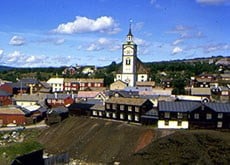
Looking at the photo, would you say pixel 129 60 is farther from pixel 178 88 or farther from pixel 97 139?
pixel 97 139

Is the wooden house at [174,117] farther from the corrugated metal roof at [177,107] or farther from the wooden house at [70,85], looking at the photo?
the wooden house at [70,85]

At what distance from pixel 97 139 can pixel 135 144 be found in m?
4.59

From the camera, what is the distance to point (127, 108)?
43.2m

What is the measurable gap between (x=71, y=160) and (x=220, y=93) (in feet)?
132

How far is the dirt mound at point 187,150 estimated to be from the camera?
100ft

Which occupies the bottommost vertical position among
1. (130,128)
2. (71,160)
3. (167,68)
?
(71,160)

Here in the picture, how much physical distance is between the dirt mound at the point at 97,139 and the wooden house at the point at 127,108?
8.59 feet

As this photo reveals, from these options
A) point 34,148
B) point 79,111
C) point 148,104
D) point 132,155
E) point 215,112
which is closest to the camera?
point 34,148

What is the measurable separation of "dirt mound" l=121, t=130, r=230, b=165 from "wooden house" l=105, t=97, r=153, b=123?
920 centimetres

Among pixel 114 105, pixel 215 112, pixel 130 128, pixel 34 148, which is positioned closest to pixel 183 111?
pixel 215 112

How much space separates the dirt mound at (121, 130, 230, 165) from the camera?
30.5 metres

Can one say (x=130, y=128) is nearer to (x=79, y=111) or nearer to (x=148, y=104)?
(x=148, y=104)

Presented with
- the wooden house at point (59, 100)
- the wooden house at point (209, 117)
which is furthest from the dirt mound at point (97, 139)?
the wooden house at point (59, 100)

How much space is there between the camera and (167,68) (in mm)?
111000
